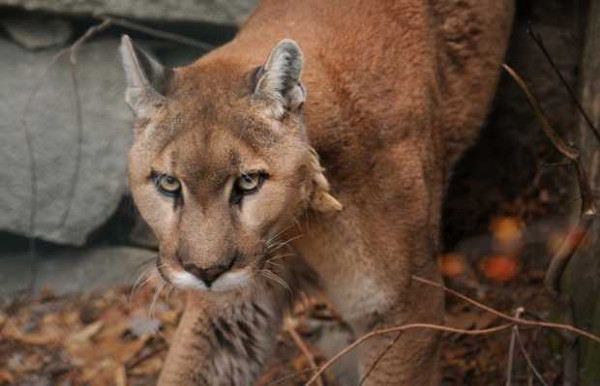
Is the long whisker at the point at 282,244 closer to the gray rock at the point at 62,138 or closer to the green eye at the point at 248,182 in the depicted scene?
the green eye at the point at 248,182

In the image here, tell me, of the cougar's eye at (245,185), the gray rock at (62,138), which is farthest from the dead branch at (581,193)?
the gray rock at (62,138)

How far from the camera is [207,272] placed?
311cm

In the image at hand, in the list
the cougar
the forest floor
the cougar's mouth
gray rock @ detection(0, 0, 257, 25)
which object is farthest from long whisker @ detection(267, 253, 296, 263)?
gray rock @ detection(0, 0, 257, 25)

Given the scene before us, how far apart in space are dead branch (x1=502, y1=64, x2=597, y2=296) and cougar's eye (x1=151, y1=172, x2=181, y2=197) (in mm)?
1103

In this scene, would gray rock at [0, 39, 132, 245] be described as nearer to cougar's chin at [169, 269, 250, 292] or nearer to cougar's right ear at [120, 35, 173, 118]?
cougar's right ear at [120, 35, 173, 118]

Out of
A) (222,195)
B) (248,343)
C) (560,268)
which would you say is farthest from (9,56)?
(560,268)

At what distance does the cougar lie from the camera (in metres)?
3.20

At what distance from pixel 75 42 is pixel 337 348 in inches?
82.5

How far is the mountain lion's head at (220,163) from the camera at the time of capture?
3143 millimetres

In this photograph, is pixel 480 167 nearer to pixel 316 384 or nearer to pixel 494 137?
pixel 494 137

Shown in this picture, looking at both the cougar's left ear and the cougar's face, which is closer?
the cougar's face

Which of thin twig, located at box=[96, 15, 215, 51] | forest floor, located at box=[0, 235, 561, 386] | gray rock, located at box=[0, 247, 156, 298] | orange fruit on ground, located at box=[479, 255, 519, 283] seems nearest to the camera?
forest floor, located at box=[0, 235, 561, 386]

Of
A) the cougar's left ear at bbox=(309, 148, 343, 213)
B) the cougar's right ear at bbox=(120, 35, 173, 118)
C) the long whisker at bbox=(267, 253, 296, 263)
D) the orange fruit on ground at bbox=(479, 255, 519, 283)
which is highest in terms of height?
the cougar's right ear at bbox=(120, 35, 173, 118)

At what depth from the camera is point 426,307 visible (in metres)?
3.88
